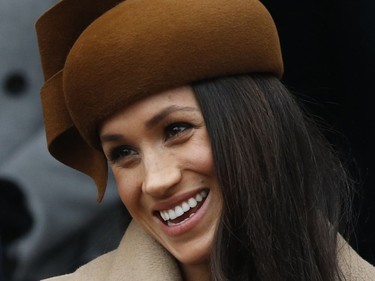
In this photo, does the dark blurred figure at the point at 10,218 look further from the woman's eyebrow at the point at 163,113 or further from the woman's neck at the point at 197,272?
the woman's eyebrow at the point at 163,113

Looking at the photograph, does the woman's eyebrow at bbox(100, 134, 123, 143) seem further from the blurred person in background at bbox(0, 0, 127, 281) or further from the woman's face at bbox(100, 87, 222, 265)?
the blurred person in background at bbox(0, 0, 127, 281)

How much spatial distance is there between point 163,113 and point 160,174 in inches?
4.4

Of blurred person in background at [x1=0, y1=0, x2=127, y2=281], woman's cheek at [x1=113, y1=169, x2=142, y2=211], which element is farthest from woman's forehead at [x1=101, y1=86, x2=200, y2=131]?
blurred person in background at [x1=0, y1=0, x2=127, y2=281]

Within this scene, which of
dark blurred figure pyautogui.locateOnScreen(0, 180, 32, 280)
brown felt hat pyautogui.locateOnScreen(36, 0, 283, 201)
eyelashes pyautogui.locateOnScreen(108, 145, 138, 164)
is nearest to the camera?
brown felt hat pyautogui.locateOnScreen(36, 0, 283, 201)

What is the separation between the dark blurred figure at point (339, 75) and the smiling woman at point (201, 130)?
2.31 ft

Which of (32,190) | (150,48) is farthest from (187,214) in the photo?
(32,190)

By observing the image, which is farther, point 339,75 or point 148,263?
point 339,75

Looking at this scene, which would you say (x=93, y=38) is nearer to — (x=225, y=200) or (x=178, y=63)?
(x=178, y=63)

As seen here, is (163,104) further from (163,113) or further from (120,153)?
(120,153)

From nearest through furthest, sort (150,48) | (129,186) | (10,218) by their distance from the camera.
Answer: (150,48) → (129,186) → (10,218)

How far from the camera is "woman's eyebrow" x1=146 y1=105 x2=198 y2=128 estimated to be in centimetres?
168

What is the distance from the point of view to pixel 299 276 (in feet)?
5.73

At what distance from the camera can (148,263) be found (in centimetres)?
185

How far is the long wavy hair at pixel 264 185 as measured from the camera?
1685mm
